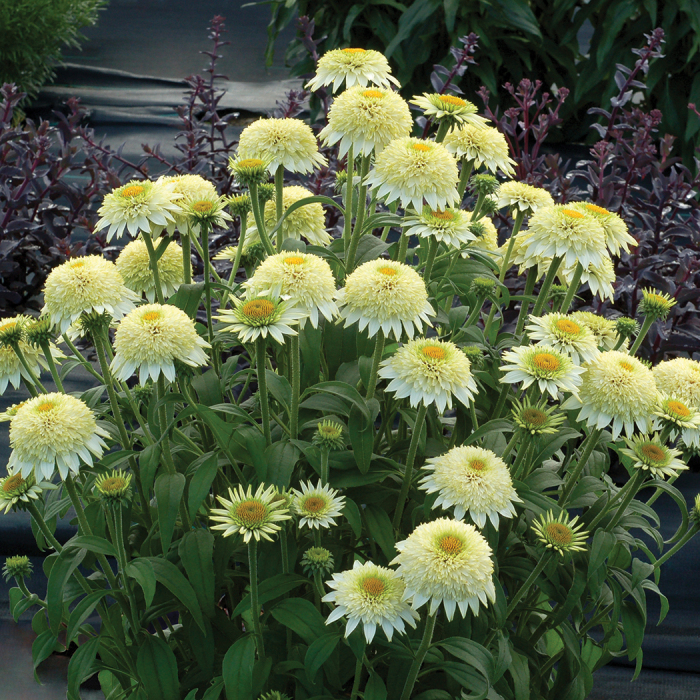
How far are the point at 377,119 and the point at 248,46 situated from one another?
18.0 ft

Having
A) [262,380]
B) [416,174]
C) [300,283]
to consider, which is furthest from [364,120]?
[262,380]

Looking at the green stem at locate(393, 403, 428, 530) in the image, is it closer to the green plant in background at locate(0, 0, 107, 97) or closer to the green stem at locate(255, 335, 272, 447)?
the green stem at locate(255, 335, 272, 447)

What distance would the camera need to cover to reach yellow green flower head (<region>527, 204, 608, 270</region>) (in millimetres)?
1010

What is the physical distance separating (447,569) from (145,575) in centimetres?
37

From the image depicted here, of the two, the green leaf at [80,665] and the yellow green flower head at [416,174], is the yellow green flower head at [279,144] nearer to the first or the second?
the yellow green flower head at [416,174]

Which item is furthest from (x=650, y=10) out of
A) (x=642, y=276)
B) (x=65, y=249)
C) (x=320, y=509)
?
(x=320, y=509)

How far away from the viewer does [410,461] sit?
989mm

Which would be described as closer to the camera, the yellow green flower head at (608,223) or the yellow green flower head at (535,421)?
the yellow green flower head at (535,421)

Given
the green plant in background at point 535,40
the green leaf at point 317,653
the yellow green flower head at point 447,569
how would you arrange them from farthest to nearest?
the green plant in background at point 535,40, the green leaf at point 317,653, the yellow green flower head at point 447,569

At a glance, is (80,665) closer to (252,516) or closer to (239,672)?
(239,672)

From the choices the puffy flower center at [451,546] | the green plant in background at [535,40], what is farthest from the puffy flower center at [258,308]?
the green plant in background at [535,40]

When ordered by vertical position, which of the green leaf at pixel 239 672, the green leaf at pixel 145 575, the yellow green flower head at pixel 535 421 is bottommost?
the green leaf at pixel 239 672

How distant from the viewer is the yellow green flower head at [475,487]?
88 cm

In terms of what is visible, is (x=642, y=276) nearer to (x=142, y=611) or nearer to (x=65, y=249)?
(x=142, y=611)
